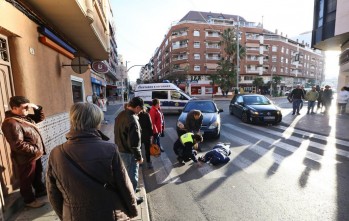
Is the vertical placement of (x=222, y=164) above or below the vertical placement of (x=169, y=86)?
below

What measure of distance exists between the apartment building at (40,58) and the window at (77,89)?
1007mm

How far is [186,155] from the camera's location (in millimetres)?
5578

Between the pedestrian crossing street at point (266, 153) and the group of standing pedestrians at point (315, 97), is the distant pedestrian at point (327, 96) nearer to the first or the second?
the group of standing pedestrians at point (315, 97)

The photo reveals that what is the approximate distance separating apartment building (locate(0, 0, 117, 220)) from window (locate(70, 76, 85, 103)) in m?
1.01

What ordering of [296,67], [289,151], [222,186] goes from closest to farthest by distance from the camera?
[222,186] < [289,151] < [296,67]

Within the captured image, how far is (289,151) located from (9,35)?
24.9ft

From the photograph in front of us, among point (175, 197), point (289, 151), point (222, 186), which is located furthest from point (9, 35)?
point (289, 151)

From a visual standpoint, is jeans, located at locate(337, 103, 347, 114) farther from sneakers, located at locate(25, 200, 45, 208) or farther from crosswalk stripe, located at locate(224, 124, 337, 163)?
sneakers, located at locate(25, 200, 45, 208)

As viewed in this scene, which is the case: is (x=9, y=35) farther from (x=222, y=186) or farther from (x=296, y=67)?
(x=296, y=67)

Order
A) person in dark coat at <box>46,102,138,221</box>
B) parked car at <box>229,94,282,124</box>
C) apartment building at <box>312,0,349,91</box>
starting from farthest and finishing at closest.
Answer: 1. apartment building at <box>312,0,349,91</box>
2. parked car at <box>229,94,282,124</box>
3. person in dark coat at <box>46,102,138,221</box>

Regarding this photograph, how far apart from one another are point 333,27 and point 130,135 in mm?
16092

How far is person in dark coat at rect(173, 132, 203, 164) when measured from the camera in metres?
5.40

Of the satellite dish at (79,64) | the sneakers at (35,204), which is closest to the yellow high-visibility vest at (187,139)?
the sneakers at (35,204)

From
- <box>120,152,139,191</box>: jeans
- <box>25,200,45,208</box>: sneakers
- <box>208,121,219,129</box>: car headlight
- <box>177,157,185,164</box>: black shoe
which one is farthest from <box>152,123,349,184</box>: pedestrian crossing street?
<box>25,200,45,208</box>: sneakers
